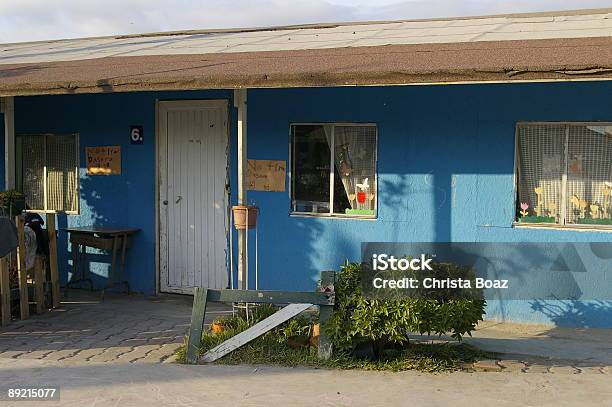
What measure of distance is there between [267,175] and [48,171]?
3.41m

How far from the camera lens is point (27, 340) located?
24.6ft

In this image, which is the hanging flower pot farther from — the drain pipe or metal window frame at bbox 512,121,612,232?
metal window frame at bbox 512,121,612,232

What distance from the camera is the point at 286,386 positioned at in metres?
6.05

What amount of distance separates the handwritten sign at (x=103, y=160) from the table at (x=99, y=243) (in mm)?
729

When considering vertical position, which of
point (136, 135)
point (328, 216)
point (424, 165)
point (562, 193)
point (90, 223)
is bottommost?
point (90, 223)

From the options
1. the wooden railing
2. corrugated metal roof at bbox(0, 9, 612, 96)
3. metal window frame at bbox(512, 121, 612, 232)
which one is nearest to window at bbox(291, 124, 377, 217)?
corrugated metal roof at bbox(0, 9, 612, 96)

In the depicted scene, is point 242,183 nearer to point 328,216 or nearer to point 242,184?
point 242,184

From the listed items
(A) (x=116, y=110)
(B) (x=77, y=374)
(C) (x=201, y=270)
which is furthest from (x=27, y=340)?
(A) (x=116, y=110)

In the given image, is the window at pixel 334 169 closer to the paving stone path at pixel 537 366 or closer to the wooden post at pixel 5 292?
the paving stone path at pixel 537 366

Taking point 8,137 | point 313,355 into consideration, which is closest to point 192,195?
point 8,137

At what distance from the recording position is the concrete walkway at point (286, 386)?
5723 millimetres

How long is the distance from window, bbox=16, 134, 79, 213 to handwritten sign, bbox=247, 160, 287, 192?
8.83 feet

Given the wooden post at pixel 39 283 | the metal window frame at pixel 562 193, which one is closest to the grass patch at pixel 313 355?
the metal window frame at pixel 562 193

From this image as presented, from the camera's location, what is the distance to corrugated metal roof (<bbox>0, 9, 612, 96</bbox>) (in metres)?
6.67
